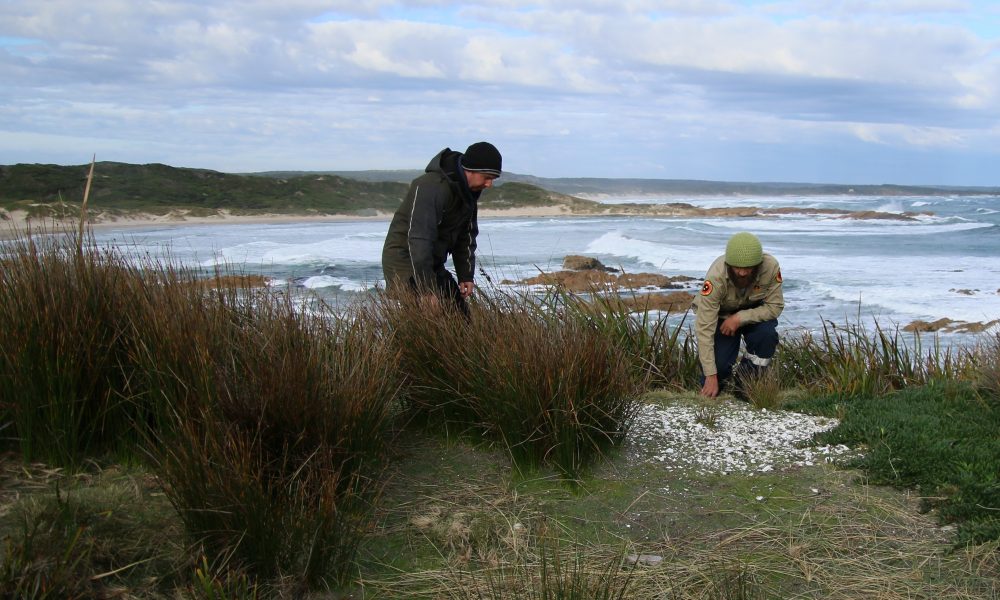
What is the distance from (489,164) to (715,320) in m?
1.85

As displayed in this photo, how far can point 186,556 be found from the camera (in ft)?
9.30

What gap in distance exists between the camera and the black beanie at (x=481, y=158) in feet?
16.8

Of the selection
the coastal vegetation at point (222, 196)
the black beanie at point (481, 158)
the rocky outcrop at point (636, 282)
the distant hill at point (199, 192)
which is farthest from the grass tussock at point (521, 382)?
the distant hill at point (199, 192)

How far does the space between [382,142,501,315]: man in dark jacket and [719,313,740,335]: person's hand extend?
177cm

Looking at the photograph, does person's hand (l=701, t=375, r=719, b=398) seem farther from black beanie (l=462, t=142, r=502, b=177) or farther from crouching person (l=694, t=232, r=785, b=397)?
black beanie (l=462, t=142, r=502, b=177)

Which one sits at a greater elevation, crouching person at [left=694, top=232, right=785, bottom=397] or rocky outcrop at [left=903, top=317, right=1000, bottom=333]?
crouching person at [left=694, top=232, right=785, bottom=397]

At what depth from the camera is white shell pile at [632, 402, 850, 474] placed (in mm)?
4199

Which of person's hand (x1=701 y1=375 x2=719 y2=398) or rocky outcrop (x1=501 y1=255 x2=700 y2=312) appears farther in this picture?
rocky outcrop (x1=501 y1=255 x2=700 y2=312)

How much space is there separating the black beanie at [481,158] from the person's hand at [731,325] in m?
1.94

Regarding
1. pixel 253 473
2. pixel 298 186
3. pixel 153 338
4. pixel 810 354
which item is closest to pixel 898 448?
pixel 810 354

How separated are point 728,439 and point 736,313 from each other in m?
1.59

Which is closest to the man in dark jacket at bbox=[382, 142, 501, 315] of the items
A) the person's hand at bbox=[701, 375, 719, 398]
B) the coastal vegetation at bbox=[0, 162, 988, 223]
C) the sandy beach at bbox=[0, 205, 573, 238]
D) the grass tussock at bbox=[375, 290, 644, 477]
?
the grass tussock at bbox=[375, 290, 644, 477]

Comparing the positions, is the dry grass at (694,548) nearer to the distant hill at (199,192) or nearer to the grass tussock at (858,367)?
the grass tussock at (858,367)

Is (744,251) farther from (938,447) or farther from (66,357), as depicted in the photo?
(66,357)
